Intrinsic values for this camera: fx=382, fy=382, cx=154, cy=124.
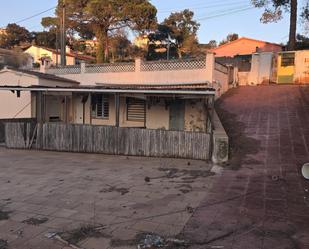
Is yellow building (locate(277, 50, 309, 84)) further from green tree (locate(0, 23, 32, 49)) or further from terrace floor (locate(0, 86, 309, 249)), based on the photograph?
green tree (locate(0, 23, 32, 49))

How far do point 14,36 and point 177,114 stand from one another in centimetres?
4939

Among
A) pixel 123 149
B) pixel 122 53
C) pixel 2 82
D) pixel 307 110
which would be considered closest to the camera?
pixel 123 149

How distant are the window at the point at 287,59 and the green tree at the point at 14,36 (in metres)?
45.4

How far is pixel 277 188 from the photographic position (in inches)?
332

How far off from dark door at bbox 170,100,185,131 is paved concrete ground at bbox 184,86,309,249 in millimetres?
1883

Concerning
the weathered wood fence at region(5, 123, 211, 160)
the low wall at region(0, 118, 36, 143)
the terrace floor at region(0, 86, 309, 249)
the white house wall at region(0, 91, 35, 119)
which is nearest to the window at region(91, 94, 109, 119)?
the white house wall at region(0, 91, 35, 119)

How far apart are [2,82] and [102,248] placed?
18174mm

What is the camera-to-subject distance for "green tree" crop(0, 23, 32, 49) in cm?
5905

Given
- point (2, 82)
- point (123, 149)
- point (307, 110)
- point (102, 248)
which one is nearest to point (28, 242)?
point (102, 248)

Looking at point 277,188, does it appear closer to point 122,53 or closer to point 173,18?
point 122,53

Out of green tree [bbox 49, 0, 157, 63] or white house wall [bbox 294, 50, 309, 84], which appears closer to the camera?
white house wall [bbox 294, 50, 309, 84]

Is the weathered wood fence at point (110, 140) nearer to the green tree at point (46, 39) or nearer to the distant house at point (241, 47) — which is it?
the distant house at point (241, 47)

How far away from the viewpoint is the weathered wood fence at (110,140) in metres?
12.4

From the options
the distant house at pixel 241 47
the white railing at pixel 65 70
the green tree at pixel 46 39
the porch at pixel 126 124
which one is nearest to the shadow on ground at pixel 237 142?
the porch at pixel 126 124
